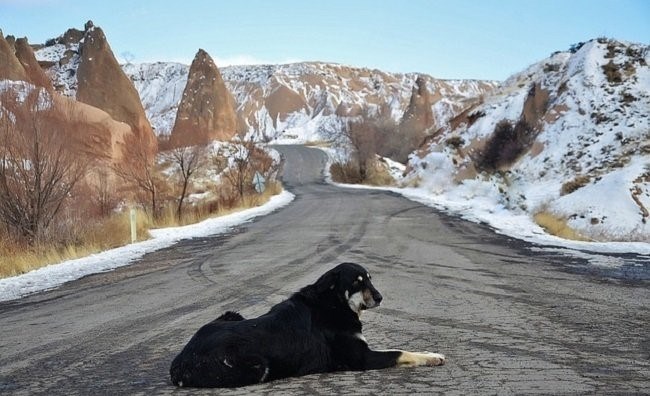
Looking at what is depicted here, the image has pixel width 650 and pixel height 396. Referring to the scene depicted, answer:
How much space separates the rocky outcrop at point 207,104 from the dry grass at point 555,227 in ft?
145

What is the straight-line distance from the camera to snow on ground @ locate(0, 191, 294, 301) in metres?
11.4

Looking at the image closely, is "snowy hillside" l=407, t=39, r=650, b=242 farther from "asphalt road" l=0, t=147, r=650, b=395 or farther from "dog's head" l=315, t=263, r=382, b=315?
"dog's head" l=315, t=263, r=382, b=315

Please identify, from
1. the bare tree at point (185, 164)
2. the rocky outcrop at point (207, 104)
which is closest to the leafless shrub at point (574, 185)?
the bare tree at point (185, 164)

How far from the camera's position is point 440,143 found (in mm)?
44031

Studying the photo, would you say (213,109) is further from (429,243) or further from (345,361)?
(345,361)

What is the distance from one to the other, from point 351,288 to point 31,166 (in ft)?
41.8

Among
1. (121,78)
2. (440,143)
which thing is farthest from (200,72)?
(440,143)

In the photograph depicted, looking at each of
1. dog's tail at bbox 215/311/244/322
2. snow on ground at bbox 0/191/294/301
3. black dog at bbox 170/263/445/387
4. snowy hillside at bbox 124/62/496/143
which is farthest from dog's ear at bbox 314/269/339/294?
snowy hillside at bbox 124/62/496/143

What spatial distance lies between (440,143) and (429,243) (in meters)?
29.3

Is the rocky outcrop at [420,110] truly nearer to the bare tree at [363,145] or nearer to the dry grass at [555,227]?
the bare tree at [363,145]

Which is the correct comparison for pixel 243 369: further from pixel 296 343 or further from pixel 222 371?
pixel 296 343

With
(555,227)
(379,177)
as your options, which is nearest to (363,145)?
(379,177)

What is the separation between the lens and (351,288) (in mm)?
5523

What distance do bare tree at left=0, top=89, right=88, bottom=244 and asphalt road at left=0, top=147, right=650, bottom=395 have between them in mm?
3207
